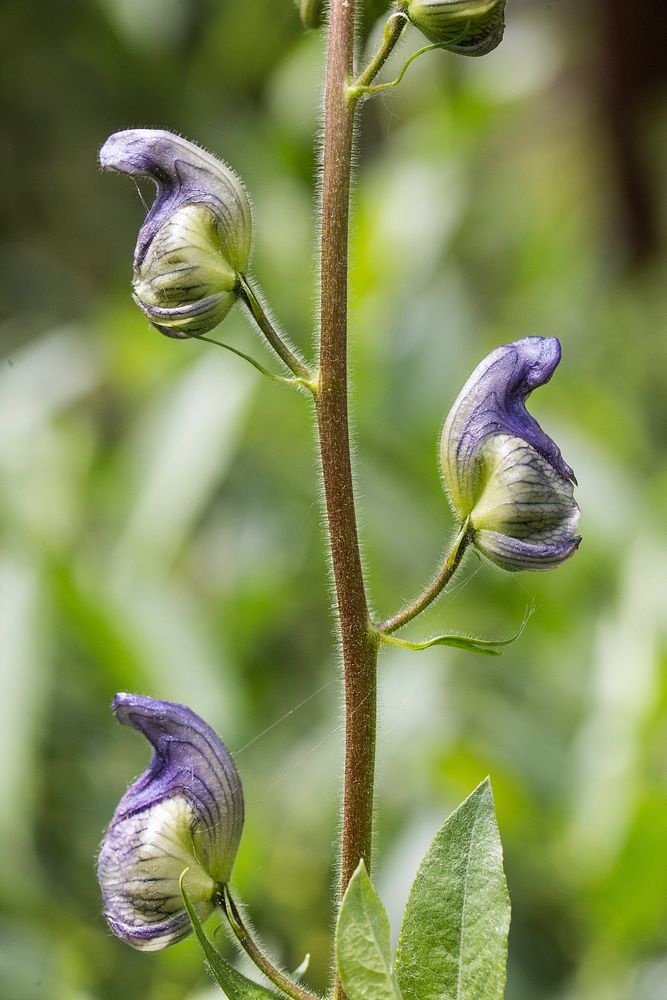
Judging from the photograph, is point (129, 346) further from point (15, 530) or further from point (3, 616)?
point (3, 616)

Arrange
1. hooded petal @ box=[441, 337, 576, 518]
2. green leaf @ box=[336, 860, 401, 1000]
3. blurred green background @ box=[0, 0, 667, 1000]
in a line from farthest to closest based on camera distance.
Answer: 1. blurred green background @ box=[0, 0, 667, 1000]
2. hooded petal @ box=[441, 337, 576, 518]
3. green leaf @ box=[336, 860, 401, 1000]

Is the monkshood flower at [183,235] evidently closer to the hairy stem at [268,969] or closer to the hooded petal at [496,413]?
the hooded petal at [496,413]

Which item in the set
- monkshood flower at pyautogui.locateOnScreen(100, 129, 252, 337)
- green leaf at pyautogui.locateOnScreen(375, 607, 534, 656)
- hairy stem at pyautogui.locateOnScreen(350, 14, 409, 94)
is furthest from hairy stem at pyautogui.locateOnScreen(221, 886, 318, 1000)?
hairy stem at pyautogui.locateOnScreen(350, 14, 409, 94)

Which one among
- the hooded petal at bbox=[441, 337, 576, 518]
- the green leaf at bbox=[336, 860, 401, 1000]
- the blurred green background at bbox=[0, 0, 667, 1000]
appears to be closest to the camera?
the green leaf at bbox=[336, 860, 401, 1000]

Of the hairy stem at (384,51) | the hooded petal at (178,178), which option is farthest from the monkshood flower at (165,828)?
the hairy stem at (384,51)

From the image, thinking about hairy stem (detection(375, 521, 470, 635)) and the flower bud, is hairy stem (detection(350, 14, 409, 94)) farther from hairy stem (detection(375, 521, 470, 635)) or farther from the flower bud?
hairy stem (detection(375, 521, 470, 635))

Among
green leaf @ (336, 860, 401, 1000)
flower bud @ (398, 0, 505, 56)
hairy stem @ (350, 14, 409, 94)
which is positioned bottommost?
green leaf @ (336, 860, 401, 1000)
